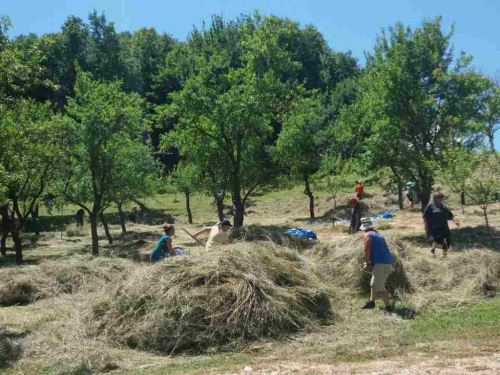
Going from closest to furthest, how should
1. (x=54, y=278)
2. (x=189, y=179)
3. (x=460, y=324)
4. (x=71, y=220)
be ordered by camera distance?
1. (x=460, y=324)
2. (x=54, y=278)
3. (x=189, y=179)
4. (x=71, y=220)

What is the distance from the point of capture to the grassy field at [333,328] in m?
6.64

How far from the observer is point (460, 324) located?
816cm

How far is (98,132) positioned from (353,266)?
526 inches

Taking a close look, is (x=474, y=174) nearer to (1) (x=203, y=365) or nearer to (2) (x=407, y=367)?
(2) (x=407, y=367)

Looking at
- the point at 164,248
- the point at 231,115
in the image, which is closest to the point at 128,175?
the point at 231,115

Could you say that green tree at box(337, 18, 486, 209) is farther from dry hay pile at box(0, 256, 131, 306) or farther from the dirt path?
the dirt path

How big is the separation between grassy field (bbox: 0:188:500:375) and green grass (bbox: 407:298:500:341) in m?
0.01

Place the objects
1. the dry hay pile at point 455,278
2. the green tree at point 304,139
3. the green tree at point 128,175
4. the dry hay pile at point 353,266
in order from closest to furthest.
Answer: the dry hay pile at point 455,278 < the dry hay pile at point 353,266 < the green tree at point 128,175 < the green tree at point 304,139

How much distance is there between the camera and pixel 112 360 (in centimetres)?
723

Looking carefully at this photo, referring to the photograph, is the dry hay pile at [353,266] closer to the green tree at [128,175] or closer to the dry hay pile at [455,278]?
the dry hay pile at [455,278]

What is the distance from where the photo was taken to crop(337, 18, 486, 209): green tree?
18656 mm

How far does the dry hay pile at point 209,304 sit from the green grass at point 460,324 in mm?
1532

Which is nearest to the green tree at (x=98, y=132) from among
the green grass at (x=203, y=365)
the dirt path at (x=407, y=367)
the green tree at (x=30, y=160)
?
the green tree at (x=30, y=160)

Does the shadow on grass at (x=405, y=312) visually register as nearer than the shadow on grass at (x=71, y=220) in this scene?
Yes
